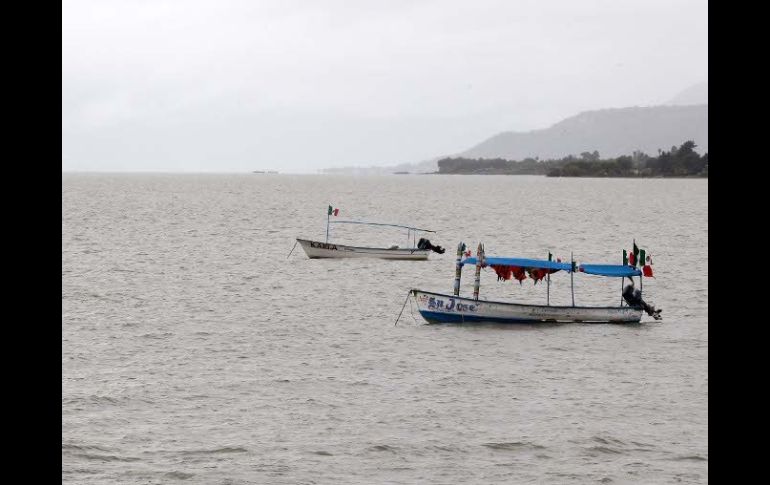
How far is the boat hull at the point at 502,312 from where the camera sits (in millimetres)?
37375

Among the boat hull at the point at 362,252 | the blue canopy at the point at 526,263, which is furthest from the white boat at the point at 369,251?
the blue canopy at the point at 526,263

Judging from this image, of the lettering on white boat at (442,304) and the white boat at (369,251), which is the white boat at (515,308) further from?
the white boat at (369,251)

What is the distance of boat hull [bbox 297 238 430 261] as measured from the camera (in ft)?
213

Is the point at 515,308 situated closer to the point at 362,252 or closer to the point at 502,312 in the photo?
the point at 502,312

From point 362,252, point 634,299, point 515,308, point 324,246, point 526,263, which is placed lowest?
point 515,308

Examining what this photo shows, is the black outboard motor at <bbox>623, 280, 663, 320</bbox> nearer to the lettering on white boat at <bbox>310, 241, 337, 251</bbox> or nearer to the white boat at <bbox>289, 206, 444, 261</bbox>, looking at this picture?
the white boat at <bbox>289, 206, 444, 261</bbox>

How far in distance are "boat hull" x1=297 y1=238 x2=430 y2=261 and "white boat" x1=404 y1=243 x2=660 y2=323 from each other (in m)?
25.5

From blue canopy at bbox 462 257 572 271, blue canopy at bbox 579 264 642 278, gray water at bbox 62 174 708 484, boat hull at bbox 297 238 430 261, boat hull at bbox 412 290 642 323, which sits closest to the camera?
gray water at bbox 62 174 708 484

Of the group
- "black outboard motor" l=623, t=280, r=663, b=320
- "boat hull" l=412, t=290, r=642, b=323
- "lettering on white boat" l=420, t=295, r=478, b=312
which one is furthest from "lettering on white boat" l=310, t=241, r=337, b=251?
"black outboard motor" l=623, t=280, r=663, b=320

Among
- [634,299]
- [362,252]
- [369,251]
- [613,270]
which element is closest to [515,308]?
[613,270]

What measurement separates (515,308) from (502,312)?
54cm

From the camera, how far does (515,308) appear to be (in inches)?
1475

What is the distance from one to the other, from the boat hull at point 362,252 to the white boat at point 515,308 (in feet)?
83.6
